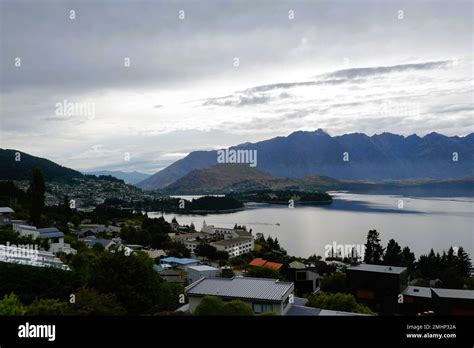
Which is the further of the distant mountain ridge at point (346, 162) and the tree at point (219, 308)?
the distant mountain ridge at point (346, 162)

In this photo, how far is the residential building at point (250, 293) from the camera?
3.41 meters

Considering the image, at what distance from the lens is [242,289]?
3.58 metres

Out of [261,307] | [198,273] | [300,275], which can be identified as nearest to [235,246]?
[198,273]

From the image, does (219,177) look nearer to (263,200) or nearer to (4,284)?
(263,200)

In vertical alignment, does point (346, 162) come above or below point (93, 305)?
above

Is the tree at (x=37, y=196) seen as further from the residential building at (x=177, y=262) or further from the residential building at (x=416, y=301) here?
the residential building at (x=416, y=301)

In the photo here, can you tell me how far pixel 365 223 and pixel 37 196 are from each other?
586 inches

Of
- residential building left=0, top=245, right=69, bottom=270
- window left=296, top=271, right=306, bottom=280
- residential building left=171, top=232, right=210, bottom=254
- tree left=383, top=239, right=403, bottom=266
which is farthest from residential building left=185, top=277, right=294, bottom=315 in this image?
residential building left=171, top=232, right=210, bottom=254

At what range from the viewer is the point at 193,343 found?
3.35 ft

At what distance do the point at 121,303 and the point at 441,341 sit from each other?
329cm

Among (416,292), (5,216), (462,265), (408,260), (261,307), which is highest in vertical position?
(5,216)

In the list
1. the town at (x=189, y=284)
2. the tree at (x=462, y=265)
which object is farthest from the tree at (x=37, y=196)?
the tree at (x=462, y=265)

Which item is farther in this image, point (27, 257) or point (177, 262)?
point (177, 262)

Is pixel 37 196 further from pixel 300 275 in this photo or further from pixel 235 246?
pixel 235 246
